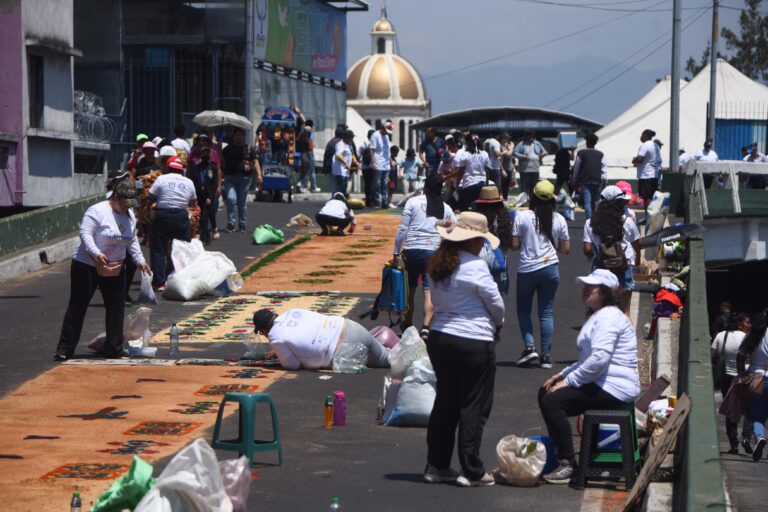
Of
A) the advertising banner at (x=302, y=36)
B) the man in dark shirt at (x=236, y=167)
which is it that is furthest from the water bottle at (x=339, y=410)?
the advertising banner at (x=302, y=36)

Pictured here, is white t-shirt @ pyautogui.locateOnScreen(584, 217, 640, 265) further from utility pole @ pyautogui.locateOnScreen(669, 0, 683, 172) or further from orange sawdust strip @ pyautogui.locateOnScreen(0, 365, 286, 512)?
utility pole @ pyautogui.locateOnScreen(669, 0, 683, 172)

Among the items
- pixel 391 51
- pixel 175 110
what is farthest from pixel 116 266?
pixel 391 51

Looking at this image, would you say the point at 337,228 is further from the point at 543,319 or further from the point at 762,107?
the point at 762,107

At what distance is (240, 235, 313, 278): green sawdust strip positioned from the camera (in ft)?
70.7

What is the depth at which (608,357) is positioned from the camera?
9.55 m

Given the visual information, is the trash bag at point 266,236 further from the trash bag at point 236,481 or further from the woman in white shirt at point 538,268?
the trash bag at point 236,481

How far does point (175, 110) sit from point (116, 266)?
29663 millimetres

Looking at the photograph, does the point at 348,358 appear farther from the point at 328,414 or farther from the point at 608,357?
the point at 608,357

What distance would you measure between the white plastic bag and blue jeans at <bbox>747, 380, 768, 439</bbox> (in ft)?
22.7

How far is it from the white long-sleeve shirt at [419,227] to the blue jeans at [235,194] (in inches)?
388

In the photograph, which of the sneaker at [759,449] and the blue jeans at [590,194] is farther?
the blue jeans at [590,194]

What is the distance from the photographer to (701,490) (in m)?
6.86

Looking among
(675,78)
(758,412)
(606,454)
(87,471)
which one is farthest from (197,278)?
(675,78)

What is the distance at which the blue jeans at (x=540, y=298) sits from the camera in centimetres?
1412
